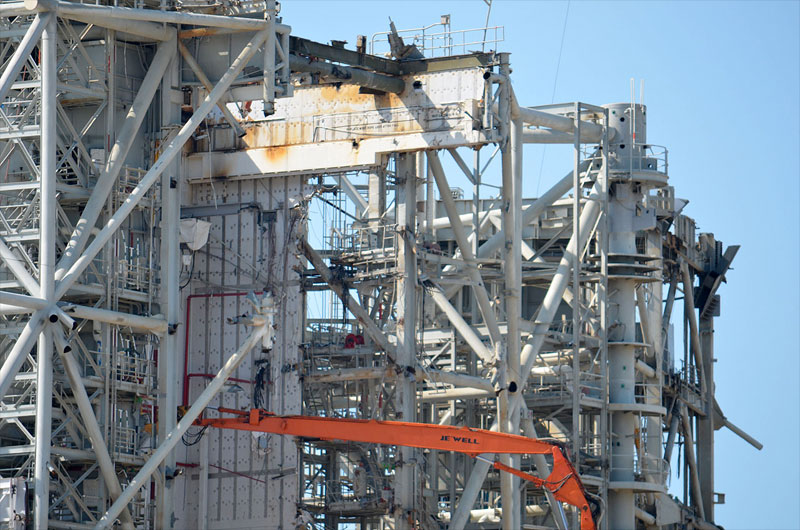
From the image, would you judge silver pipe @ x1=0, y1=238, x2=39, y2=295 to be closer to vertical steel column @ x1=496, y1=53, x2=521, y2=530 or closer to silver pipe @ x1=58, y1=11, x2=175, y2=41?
silver pipe @ x1=58, y1=11, x2=175, y2=41

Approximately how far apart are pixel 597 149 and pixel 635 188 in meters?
2.06

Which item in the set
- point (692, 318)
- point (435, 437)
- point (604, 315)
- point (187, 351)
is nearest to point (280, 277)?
point (187, 351)

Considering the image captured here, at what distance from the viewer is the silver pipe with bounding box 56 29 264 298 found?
159 feet

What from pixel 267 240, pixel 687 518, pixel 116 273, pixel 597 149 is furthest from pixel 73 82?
pixel 687 518

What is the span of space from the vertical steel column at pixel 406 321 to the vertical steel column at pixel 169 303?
8.09m

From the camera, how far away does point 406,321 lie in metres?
58.7

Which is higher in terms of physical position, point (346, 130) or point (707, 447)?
point (346, 130)

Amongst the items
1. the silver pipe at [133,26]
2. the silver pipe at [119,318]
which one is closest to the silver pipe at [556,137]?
the silver pipe at [133,26]

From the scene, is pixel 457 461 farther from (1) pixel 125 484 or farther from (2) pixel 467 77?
(1) pixel 125 484

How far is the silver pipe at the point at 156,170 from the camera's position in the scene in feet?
159

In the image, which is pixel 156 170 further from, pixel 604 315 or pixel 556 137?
pixel 556 137

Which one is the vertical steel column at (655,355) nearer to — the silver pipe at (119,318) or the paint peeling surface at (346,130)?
the paint peeling surface at (346,130)

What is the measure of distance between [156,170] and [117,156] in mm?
1383

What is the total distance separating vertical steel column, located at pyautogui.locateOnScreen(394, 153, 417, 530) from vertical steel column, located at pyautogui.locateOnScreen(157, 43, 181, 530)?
8.09 metres
